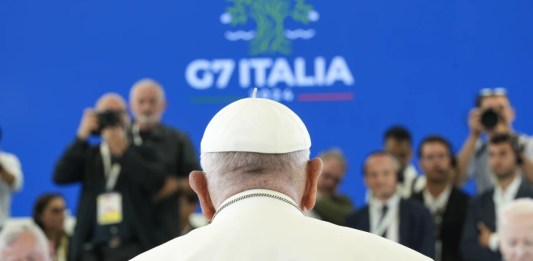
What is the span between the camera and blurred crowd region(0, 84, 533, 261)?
25.4 ft

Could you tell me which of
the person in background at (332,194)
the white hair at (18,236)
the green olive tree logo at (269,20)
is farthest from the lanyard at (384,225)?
the green olive tree logo at (269,20)

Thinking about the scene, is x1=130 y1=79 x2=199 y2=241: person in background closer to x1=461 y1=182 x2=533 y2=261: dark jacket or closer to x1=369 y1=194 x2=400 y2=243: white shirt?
x1=369 y1=194 x2=400 y2=243: white shirt

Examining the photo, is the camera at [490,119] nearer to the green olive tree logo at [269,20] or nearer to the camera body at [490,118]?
the camera body at [490,118]

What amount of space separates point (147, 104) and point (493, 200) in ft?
7.84

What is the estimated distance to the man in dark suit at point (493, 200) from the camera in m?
7.68

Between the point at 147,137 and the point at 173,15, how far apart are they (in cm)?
247

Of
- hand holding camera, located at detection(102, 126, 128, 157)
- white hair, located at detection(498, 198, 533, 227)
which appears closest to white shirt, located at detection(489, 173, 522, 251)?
white hair, located at detection(498, 198, 533, 227)

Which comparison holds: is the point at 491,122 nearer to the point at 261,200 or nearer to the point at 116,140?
the point at 116,140

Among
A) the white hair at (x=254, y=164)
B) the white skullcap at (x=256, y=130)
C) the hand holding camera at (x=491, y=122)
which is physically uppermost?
the white skullcap at (x=256, y=130)

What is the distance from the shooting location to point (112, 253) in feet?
26.7

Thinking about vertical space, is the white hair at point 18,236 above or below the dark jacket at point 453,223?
above

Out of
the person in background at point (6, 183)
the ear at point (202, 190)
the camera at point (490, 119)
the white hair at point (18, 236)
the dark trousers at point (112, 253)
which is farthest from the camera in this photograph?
the person in background at point (6, 183)

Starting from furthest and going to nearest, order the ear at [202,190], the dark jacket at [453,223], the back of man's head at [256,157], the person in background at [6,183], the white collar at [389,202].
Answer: the person in background at [6,183]
the dark jacket at [453,223]
the white collar at [389,202]
the ear at [202,190]
the back of man's head at [256,157]

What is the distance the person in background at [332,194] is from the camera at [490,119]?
44.1 inches
